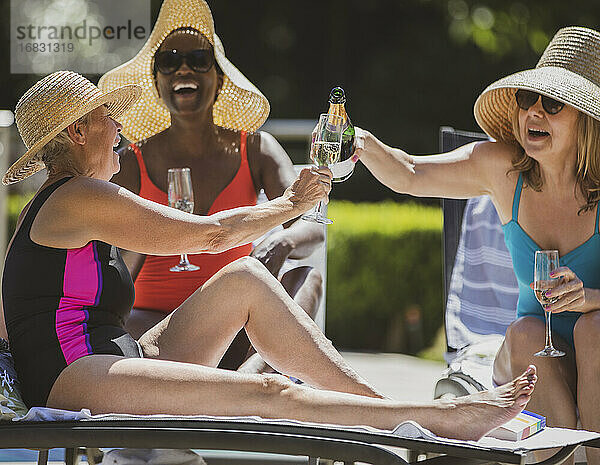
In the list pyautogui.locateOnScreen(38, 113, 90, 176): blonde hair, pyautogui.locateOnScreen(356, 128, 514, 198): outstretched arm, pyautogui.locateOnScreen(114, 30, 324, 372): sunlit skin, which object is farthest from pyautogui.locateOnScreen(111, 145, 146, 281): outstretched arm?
pyautogui.locateOnScreen(38, 113, 90, 176): blonde hair

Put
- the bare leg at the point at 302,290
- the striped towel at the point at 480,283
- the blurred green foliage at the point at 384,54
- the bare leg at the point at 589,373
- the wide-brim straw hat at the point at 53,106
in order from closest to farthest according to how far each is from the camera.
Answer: the wide-brim straw hat at the point at 53,106 < the bare leg at the point at 589,373 < the bare leg at the point at 302,290 < the striped towel at the point at 480,283 < the blurred green foliage at the point at 384,54

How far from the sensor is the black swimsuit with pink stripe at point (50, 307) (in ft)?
7.31

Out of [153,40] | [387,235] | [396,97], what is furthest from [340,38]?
[153,40]

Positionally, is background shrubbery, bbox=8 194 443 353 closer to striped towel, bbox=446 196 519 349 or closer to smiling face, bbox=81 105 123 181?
striped towel, bbox=446 196 519 349

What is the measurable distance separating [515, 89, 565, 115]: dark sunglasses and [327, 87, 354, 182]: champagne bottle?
606 mm

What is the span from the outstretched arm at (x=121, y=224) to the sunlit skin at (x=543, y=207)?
82cm

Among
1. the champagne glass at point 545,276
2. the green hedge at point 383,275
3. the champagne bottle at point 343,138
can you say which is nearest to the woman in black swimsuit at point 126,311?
the champagne bottle at point 343,138

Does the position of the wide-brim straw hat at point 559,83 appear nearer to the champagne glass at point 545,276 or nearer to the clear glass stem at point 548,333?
the champagne glass at point 545,276

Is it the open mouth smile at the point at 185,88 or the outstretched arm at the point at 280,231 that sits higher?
the open mouth smile at the point at 185,88

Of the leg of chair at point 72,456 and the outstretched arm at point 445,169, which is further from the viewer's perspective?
the outstretched arm at point 445,169

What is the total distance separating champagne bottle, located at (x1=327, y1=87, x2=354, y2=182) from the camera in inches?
106

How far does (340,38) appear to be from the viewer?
36.1 feet

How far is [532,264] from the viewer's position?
293 cm

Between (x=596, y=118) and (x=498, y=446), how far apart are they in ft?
4.35
